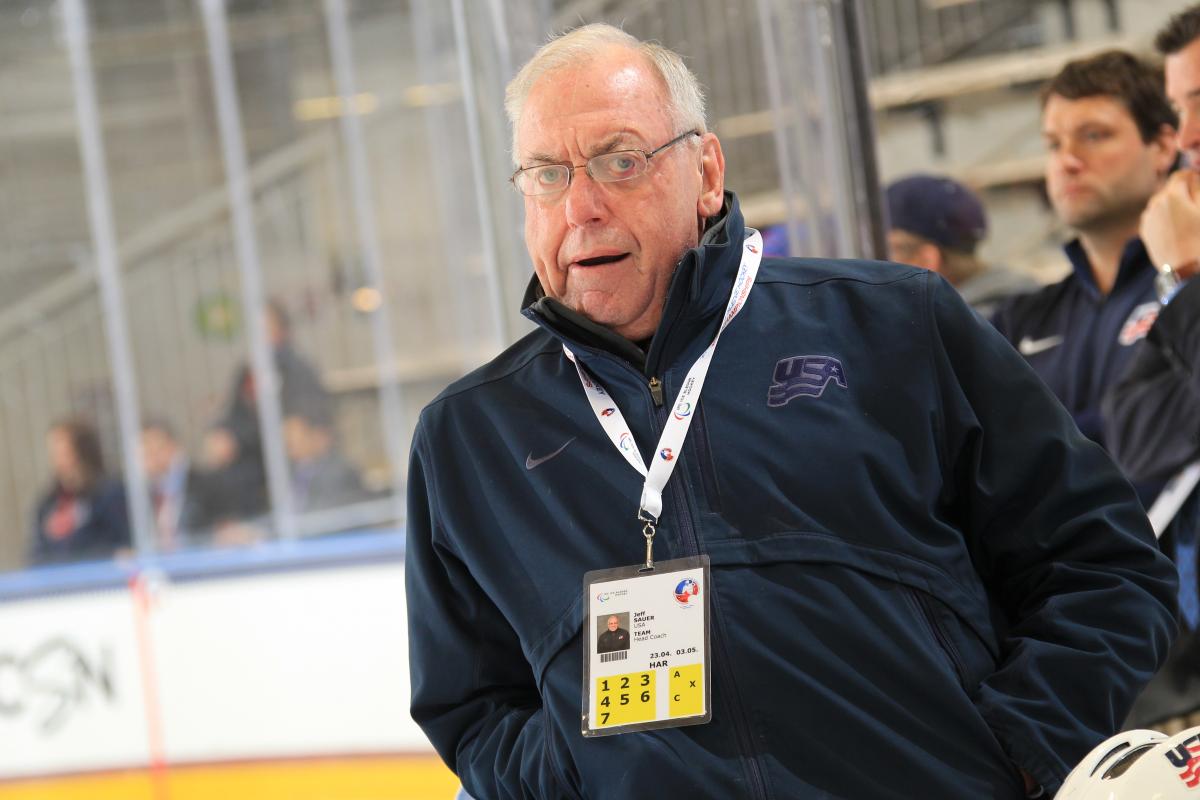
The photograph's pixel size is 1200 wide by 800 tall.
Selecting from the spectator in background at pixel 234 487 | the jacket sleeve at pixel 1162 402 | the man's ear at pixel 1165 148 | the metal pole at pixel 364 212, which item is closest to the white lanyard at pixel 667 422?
the jacket sleeve at pixel 1162 402

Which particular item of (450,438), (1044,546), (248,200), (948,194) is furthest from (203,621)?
(248,200)

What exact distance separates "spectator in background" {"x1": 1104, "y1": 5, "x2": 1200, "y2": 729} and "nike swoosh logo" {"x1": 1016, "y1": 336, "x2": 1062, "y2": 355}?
27cm

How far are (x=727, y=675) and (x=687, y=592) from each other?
0.09m

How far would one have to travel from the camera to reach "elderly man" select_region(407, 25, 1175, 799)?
4.43ft

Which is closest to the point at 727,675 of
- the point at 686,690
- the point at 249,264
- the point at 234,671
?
the point at 686,690

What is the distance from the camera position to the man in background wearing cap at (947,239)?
9.16ft

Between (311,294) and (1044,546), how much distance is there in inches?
263

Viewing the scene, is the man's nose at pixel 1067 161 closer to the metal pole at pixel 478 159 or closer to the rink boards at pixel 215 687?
the metal pole at pixel 478 159

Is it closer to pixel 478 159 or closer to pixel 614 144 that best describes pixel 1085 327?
pixel 478 159

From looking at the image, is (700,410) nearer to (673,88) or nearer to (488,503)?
(488,503)

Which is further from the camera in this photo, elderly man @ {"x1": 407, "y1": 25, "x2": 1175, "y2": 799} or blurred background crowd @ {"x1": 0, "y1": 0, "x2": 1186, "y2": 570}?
blurred background crowd @ {"x1": 0, "y1": 0, "x2": 1186, "y2": 570}

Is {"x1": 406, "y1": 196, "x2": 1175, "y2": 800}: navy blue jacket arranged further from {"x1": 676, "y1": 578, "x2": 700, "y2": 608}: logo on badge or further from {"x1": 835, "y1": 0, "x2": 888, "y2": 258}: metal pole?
{"x1": 835, "y1": 0, "x2": 888, "y2": 258}: metal pole

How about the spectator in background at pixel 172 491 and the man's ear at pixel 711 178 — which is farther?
the spectator in background at pixel 172 491

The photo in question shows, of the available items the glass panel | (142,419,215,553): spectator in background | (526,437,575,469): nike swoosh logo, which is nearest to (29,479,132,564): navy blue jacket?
(142,419,215,553): spectator in background
